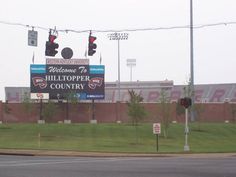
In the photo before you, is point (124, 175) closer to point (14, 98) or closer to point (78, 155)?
point (78, 155)

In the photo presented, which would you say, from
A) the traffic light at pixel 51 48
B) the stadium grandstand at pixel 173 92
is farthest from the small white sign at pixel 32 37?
the stadium grandstand at pixel 173 92

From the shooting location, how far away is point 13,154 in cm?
3484

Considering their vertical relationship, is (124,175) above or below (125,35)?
below

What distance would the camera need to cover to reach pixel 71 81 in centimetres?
7469

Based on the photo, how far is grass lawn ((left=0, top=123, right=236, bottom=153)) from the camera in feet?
146

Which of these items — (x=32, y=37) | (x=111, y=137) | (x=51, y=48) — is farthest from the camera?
(x=111, y=137)

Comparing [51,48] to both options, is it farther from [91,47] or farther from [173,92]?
[173,92]

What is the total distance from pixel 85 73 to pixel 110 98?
1634 inches

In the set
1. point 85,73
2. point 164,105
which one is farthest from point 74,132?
point 85,73

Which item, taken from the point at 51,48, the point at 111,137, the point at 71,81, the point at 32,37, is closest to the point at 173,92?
the point at 71,81

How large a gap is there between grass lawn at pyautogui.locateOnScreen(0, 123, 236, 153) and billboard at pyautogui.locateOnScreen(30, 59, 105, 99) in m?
14.4

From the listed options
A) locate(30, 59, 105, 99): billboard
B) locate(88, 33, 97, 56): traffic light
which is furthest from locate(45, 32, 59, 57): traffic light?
locate(30, 59, 105, 99): billboard

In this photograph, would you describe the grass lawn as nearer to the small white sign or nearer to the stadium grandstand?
the small white sign

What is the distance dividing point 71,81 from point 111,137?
934 inches
